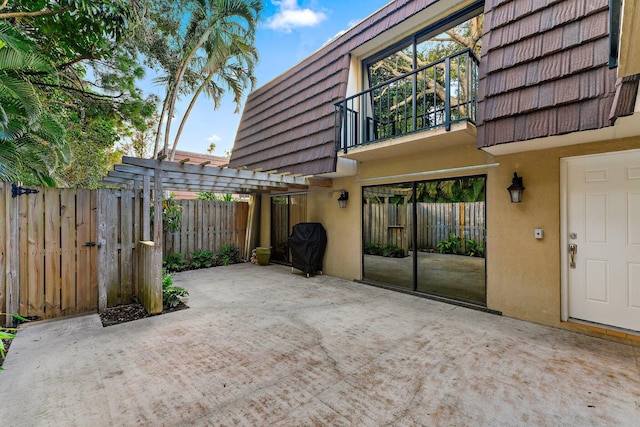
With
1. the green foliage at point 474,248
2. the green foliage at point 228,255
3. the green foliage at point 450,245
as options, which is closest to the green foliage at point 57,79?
the green foliage at point 228,255

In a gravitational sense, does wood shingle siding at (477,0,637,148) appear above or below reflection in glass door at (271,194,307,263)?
above

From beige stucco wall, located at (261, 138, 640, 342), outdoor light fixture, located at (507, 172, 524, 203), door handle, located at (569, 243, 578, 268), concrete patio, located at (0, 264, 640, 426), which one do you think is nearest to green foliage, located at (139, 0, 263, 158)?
beige stucco wall, located at (261, 138, 640, 342)

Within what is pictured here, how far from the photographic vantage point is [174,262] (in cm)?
750

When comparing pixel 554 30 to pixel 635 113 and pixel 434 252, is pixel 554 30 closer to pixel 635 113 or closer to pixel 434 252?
pixel 635 113

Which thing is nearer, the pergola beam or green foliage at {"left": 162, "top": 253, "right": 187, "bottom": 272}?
the pergola beam

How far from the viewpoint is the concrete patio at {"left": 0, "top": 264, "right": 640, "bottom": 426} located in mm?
2115

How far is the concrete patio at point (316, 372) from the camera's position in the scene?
2.12m

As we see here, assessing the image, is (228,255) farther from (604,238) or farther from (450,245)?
(604,238)

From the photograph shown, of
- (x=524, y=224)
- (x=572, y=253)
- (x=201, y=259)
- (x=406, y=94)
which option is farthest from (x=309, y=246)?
(x=572, y=253)

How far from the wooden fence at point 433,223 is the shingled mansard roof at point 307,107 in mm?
2952

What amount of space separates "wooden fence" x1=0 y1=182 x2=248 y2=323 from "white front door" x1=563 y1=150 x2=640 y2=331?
598 cm

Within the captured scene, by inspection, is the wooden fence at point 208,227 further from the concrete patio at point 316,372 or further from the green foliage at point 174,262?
the concrete patio at point 316,372

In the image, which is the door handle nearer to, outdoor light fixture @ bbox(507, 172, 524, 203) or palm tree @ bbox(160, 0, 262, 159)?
outdoor light fixture @ bbox(507, 172, 524, 203)

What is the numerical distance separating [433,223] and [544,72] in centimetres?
667
